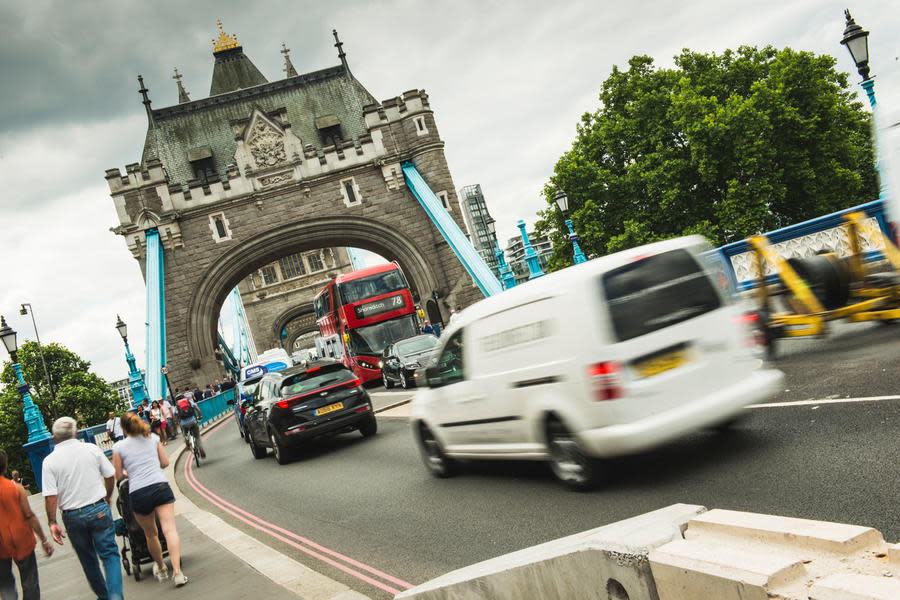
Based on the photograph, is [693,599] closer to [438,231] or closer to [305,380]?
[305,380]

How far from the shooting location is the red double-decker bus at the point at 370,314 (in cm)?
2511

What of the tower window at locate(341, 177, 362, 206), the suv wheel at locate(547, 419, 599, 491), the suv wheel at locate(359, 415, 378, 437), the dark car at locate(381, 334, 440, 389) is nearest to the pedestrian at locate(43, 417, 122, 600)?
the suv wheel at locate(547, 419, 599, 491)

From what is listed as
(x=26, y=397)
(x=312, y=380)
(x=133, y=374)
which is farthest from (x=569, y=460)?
(x=133, y=374)

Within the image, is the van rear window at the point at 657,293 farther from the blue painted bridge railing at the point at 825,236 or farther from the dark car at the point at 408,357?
the dark car at the point at 408,357


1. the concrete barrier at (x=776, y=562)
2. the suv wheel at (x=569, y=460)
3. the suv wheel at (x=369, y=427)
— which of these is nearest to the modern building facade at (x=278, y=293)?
the suv wheel at (x=369, y=427)

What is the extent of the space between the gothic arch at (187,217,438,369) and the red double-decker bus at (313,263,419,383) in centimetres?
1150

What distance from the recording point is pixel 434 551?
551 centimetres

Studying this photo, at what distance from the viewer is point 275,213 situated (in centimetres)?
3809

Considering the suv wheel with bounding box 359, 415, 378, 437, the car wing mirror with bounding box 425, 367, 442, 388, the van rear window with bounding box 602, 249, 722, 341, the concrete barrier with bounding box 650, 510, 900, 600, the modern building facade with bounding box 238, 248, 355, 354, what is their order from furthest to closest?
the modern building facade with bounding box 238, 248, 355, 354 < the suv wheel with bounding box 359, 415, 378, 437 < the car wing mirror with bounding box 425, 367, 442, 388 < the van rear window with bounding box 602, 249, 722, 341 < the concrete barrier with bounding box 650, 510, 900, 600

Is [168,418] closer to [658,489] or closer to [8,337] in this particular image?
[8,337]

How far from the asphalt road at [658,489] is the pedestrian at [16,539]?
2.01 metres

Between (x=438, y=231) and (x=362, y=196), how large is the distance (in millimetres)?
4347

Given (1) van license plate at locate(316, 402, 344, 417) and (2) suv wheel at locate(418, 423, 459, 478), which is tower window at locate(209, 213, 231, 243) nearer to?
(1) van license plate at locate(316, 402, 344, 417)

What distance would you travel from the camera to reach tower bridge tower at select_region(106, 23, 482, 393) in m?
37.1
